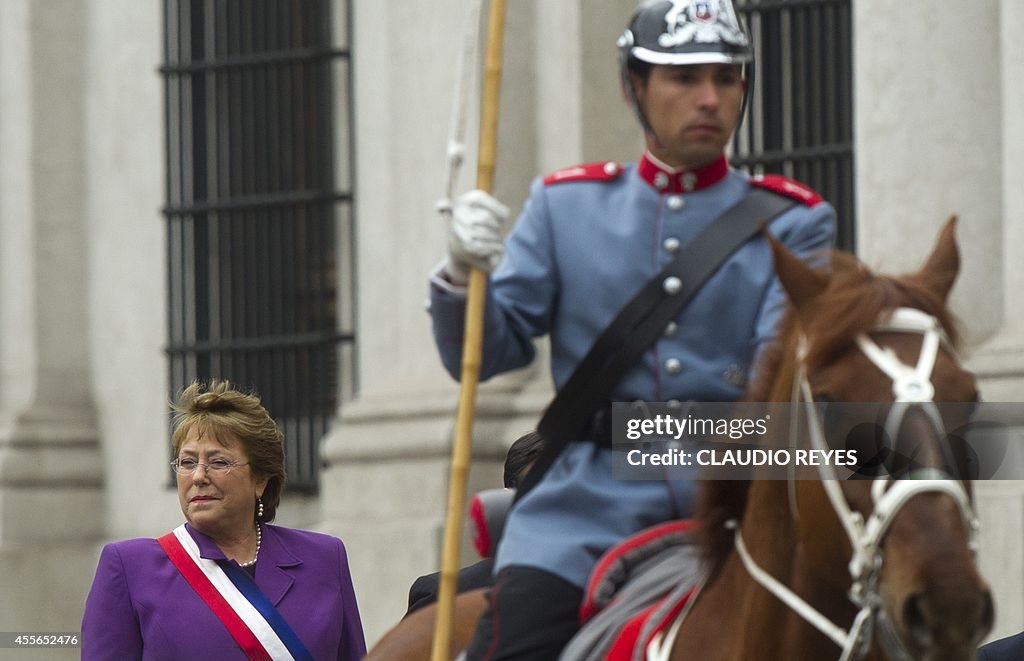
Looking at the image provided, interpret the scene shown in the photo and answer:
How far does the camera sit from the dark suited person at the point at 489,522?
4.30 meters

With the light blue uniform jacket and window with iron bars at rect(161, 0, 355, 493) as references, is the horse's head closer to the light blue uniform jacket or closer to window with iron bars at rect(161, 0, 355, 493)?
the light blue uniform jacket

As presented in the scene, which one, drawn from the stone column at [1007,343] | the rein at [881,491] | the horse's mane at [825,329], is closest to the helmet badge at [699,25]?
the horse's mane at [825,329]

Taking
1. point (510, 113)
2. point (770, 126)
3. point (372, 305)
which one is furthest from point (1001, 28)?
Answer: point (372, 305)

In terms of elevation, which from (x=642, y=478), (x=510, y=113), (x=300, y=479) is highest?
(x=510, y=113)

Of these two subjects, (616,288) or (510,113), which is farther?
(510,113)

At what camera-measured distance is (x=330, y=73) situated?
12742mm

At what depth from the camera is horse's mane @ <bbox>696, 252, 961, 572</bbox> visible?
133 inches

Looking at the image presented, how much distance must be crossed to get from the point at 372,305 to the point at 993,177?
413 centimetres

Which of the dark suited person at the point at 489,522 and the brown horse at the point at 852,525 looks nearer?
the brown horse at the point at 852,525

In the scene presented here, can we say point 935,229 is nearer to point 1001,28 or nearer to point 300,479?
point 1001,28

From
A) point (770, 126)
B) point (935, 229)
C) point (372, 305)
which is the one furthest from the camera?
point (372, 305)

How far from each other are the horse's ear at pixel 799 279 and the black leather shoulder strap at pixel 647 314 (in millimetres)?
397

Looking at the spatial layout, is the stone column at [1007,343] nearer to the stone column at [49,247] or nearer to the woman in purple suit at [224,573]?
the woman in purple suit at [224,573]
